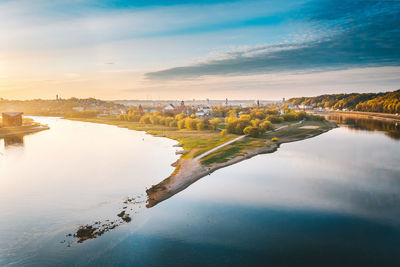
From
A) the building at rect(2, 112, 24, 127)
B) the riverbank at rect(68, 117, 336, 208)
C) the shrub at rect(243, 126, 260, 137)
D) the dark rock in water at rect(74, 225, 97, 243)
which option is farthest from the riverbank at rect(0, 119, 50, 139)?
the dark rock in water at rect(74, 225, 97, 243)

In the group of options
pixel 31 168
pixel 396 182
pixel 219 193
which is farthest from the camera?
pixel 31 168

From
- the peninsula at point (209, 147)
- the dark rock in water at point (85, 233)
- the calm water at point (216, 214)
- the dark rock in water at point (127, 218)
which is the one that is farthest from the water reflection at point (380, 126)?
the dark rock in water at point (85, 233)

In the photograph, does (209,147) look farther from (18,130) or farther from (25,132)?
(18,130)

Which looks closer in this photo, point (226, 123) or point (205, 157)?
point (205, 157)

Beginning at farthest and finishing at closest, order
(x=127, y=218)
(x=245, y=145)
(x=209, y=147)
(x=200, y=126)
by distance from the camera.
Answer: (x=200, y=126)
(x=245, y=145)
(x=209, y=147)
(x=127, y=218)

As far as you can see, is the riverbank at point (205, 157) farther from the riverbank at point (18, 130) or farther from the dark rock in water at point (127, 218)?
the riverbank at point (18, 130)

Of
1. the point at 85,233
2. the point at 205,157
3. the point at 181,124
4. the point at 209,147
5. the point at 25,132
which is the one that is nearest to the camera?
the point at 85,233


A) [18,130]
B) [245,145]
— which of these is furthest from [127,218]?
[18,130]

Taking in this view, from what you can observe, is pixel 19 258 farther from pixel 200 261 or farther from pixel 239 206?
pixel 239 206

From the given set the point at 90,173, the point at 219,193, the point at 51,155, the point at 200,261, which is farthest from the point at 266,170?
the point at 51,155
